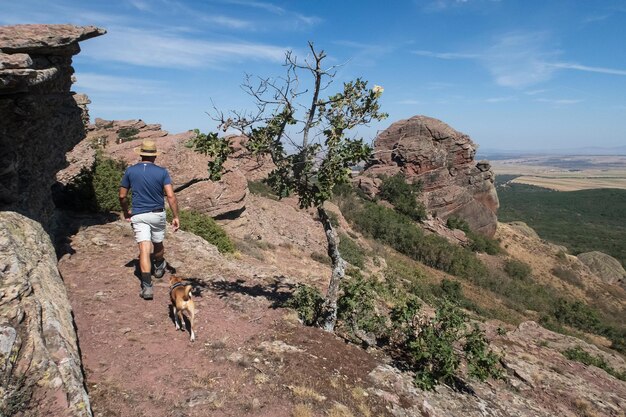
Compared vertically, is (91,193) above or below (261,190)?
above

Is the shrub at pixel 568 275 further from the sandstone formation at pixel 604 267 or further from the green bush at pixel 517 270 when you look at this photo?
the sandstone formation at pixel 604 267

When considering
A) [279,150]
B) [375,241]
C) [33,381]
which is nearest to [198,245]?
[279,150]

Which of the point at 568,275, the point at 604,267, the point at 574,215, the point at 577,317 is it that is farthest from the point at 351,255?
the point at 574,215

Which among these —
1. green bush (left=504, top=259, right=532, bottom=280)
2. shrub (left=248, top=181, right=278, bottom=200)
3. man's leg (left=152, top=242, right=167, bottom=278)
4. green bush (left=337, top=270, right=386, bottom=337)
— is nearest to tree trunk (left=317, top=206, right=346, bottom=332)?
green bush (left=337, top=270, right=386, bottom=337)

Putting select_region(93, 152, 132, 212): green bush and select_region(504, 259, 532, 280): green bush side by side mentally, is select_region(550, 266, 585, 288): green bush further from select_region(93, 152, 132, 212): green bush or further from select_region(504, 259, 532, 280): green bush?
select_region(93, 152, 132, 212): green bush

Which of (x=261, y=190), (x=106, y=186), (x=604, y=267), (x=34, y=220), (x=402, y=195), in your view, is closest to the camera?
(x=34, y=220)

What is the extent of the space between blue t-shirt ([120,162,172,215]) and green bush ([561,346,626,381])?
40.7 feet

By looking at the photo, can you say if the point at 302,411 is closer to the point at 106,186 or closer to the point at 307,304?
the point at 307,304

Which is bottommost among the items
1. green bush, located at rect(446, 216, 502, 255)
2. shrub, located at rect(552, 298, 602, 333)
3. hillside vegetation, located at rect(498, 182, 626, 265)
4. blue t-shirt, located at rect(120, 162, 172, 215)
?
hillside vegetation, located at rect(498, 182, 626, 265)

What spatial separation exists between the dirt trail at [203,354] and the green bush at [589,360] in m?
8.89

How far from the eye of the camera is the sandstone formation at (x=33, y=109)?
5824 mm

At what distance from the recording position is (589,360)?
1190 centimetres

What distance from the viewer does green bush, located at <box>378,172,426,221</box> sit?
121 feet

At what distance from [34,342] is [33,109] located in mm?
4376
